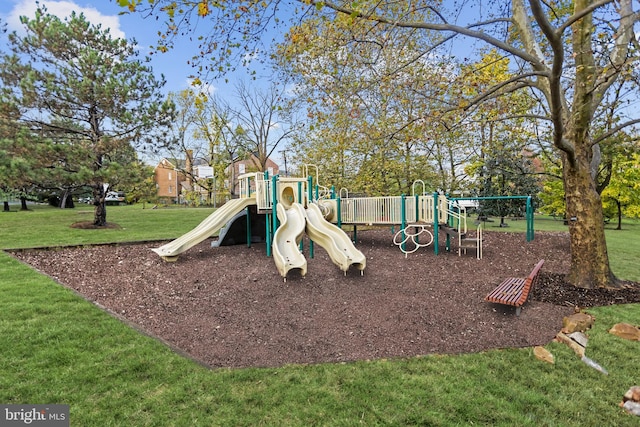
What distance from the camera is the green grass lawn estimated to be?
111 inches

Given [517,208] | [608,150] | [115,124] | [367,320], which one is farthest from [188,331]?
[517,208]

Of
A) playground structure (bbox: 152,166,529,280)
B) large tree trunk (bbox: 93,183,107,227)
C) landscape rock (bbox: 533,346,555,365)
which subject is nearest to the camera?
landscape rock (bbox: 533,346,555,365)

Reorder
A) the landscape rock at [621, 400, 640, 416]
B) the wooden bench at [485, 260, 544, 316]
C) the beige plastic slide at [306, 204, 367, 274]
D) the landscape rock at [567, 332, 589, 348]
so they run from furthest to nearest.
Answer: the beige plastic slide at [306, 204, 367, 274], the wooden bench at [485, 260, 544, 316], the landscape rock at [567, 332, 589, 348], the landscape rock at [621, 400, 640, 416]

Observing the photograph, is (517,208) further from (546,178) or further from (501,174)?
(546,178)

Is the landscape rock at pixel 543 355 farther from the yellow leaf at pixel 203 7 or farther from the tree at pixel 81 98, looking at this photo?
the tree at pixel 81 98

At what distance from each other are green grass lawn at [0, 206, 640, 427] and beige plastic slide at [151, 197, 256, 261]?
3.77 m

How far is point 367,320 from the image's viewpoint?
492 centimetres

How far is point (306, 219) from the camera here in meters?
8.34

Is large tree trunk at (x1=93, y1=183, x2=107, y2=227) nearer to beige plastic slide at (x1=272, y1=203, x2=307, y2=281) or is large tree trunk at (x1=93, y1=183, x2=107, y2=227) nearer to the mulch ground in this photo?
the mulch ground

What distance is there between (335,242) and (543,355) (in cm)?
433

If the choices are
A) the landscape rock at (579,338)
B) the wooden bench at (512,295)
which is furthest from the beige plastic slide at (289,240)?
the landscape rock at (579,338)

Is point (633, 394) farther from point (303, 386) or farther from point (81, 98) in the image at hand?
point (81, 98)

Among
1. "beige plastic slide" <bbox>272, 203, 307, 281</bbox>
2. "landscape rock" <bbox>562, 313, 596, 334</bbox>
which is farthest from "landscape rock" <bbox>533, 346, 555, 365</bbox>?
"beige plastic slide" <bbox>272, 203, 307, 281</bbox>

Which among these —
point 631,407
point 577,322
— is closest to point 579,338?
point 577,322
